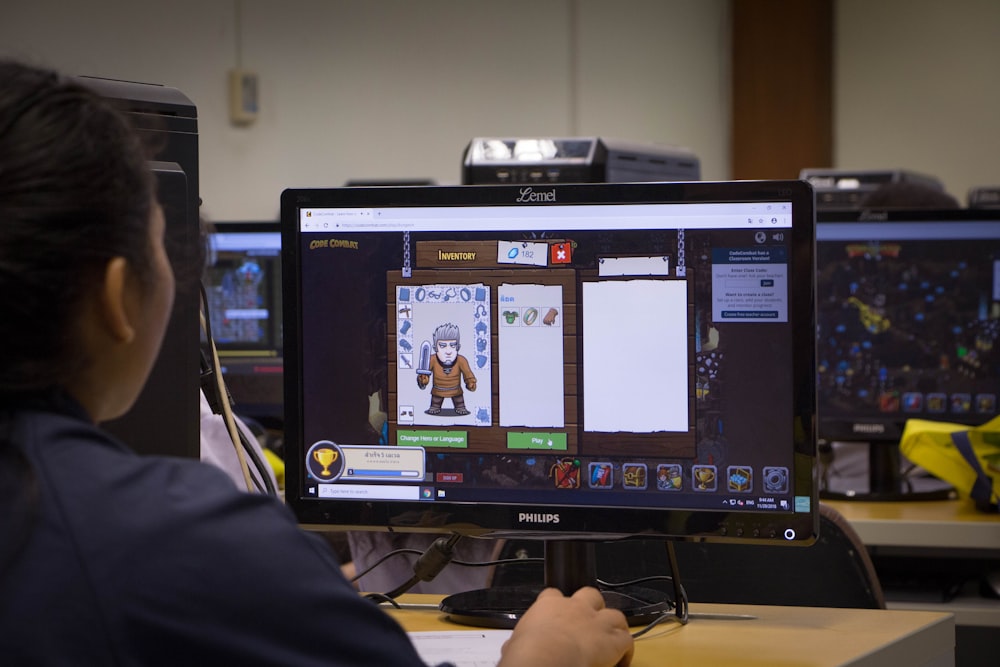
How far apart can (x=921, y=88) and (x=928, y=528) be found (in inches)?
205

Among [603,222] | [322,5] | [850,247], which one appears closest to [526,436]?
[603,222]

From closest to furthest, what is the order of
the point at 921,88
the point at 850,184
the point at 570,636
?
the point at 570,636 → the point at 850,184 → the point at 921,88

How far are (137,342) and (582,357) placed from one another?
1.74ft

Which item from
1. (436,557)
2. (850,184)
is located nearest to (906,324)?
(436,557)

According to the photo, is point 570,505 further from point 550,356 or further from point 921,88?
point 921,88

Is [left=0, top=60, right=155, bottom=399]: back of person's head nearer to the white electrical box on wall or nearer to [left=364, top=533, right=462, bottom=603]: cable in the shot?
[left=364, top=533, right=462, bottom=603]: cable

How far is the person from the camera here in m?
0.70

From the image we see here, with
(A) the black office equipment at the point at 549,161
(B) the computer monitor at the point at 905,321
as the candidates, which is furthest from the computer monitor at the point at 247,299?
(B) the computer monitor at the point at 905,321

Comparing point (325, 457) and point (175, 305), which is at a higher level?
point (175, 305)

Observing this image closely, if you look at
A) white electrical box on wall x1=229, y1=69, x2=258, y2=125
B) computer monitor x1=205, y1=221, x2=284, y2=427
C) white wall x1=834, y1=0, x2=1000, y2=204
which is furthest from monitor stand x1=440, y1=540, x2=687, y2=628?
white wall x1=834, y1=0, x2=1000, y2=204

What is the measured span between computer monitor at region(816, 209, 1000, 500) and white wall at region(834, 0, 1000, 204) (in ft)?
15.2

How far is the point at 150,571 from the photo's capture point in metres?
0.71

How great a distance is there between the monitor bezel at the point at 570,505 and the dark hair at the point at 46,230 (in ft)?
1.66

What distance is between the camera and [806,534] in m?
1.21
